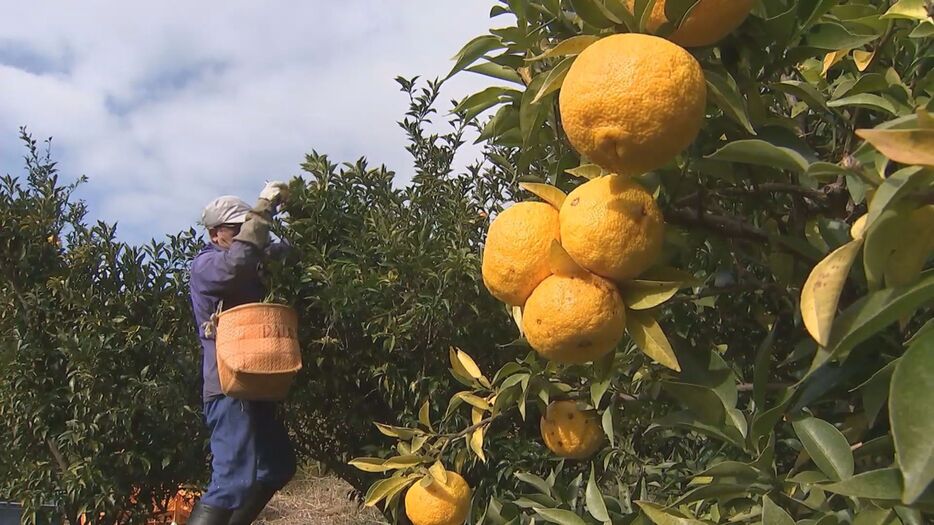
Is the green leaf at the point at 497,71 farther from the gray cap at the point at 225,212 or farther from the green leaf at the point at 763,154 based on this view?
the gray cap at the point at 225,212

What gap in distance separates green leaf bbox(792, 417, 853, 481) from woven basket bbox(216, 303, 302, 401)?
1.78m

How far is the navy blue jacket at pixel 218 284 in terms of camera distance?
253 cm

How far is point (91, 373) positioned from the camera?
2760 millimetres

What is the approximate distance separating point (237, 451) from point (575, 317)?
1.91m

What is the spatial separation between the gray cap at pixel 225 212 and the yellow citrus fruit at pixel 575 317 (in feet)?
6.59

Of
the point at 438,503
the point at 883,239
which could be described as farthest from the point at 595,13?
the point at 438,503

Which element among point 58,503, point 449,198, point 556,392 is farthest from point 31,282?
point 556,392

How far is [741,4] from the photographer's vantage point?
0.84 m

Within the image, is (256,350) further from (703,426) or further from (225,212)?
(703,426)

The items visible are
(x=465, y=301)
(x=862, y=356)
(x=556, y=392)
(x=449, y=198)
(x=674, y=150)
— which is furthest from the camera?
(x=449, y=198)

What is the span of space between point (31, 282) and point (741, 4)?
285 centimetres

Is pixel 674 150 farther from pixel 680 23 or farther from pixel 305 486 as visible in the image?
pixel 305 486

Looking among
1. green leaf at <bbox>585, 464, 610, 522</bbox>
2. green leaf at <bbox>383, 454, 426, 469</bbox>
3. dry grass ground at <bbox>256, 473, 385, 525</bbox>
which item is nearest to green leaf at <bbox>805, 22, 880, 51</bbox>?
green leaf at <bbox>585, 464, 610, 522</bbox>

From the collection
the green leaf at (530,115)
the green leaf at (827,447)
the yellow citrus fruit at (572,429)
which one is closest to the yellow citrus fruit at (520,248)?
the green leaf at (530,115)
